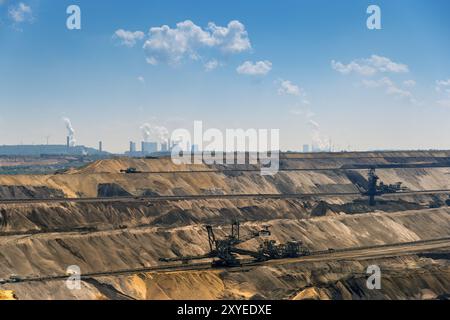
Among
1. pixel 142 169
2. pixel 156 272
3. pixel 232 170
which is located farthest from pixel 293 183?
pixel 156 272

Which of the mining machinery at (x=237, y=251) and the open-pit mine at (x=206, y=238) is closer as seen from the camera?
the open-pit mine at (x=206, y=238)

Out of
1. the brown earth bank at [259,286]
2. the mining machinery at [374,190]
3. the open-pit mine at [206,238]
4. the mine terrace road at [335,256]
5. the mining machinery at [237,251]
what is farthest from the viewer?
the mining machinery at [374,190]

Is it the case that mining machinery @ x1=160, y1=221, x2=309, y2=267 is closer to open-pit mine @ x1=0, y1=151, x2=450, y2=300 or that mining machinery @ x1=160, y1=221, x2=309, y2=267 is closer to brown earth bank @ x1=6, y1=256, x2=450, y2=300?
open-pit mine @ x1=0, y1=151, x2=450, y2=300

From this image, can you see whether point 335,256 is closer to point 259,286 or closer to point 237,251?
point 237,251

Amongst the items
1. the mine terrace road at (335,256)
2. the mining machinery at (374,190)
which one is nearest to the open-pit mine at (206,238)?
the mine terrace road at (335,256)

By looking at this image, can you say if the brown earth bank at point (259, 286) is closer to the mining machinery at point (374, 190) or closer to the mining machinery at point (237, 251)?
the mining machinery at point (237, 251)

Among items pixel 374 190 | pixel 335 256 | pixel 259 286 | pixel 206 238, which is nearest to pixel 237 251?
pixel 259 286

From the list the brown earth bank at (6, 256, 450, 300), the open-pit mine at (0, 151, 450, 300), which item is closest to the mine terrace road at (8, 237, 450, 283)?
the open-pit mine at (0, 151, 450, 300)

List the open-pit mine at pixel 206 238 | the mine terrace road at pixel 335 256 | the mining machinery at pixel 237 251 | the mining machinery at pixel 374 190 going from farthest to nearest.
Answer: the mining machinery at pixel 374 190 < the mining machinery at pixel 237 251 < the mine terrace road at pixel 335 256 < the open-pit mine at pixel 206 238
